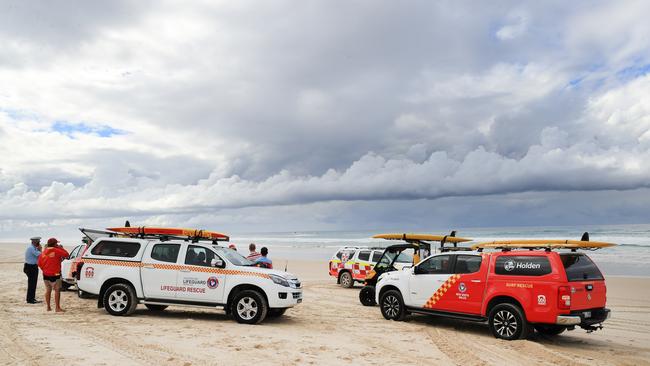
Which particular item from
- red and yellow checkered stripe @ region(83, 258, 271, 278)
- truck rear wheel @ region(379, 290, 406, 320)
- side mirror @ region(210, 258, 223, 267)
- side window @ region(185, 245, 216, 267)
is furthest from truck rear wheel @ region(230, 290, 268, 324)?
truck rear wheel @ region(379, 290, 406, 320)

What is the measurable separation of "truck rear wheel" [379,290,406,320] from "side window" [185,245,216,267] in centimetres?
401

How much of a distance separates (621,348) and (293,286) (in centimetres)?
631

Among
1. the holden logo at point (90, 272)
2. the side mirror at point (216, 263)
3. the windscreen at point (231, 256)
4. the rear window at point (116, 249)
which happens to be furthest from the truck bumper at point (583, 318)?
the holden logo at point (90, 272)

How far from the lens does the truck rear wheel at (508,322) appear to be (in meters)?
9.62

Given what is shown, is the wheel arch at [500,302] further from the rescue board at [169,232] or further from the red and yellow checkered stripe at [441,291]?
the rescue board at [169,232]

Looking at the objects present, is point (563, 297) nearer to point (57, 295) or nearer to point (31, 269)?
point (57, 295)

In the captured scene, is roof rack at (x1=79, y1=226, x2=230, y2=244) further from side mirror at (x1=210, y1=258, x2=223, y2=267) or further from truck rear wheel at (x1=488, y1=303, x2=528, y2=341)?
truck rear wheel at (x1=488, y1=303, x2=528, y2=341)

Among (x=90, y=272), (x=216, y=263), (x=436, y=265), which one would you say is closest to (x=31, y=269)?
(x=90, y=272)

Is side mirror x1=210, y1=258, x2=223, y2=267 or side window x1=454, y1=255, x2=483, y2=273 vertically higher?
side window x1=454, y1=255, x2=483, y2=273

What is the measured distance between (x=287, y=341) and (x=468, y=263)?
4.09m

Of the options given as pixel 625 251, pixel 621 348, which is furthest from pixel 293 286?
pixel 625 251

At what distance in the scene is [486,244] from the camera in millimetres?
10742

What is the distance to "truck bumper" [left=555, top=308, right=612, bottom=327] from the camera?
29.9 ft

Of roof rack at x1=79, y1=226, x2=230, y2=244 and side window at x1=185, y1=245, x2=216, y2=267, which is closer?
side window at x1=185, y1=245, x2=216, y2=267
